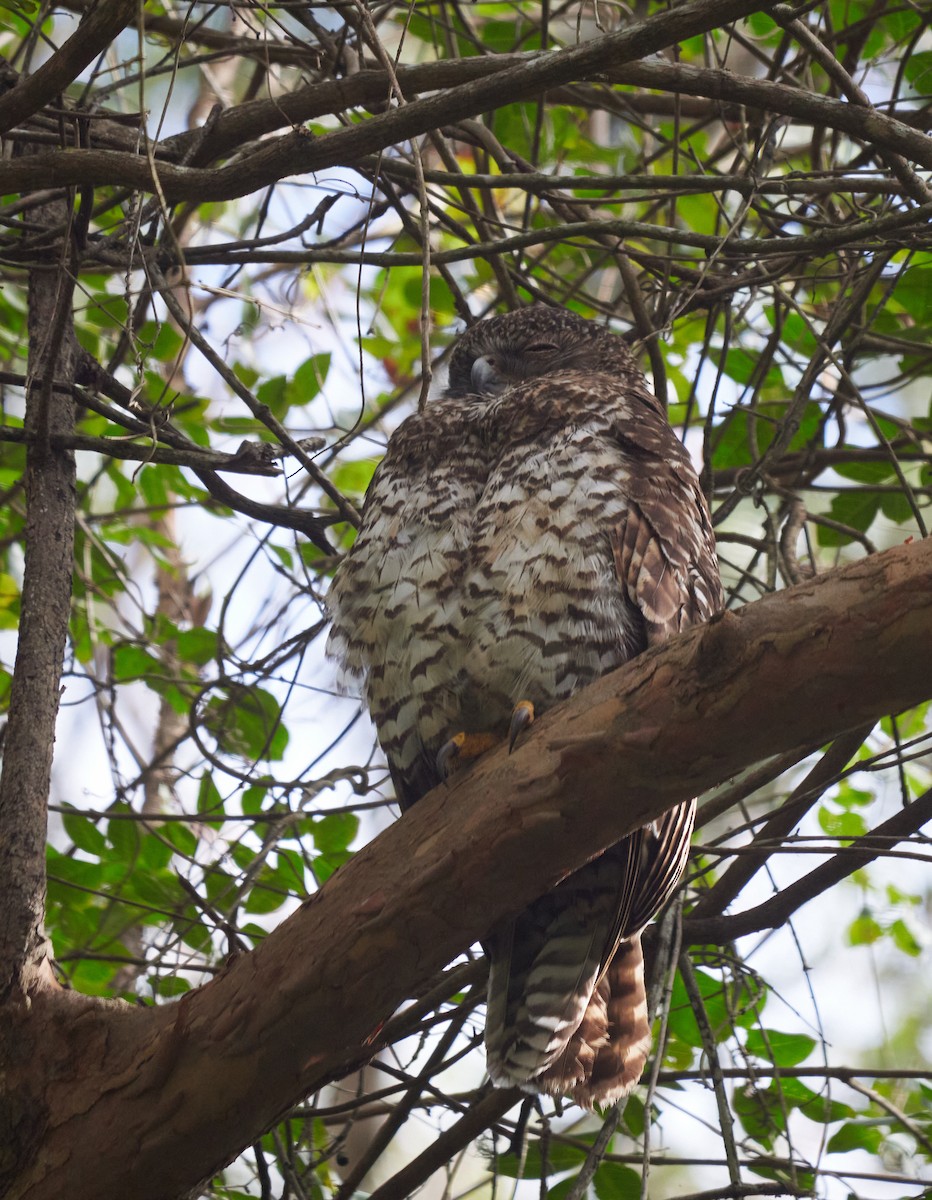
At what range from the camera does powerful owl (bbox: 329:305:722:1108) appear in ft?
8.11

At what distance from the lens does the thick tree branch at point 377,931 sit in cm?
175

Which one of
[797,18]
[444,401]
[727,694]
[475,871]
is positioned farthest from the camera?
[444,401]

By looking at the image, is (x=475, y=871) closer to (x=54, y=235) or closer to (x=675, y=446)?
(x=675, y=446)

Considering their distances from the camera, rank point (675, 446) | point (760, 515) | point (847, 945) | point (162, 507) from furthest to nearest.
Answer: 1. point (847, 945)
2. point (760, 515)
3. point (162, 507)
4. point (675, 446)

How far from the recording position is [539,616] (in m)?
2.47

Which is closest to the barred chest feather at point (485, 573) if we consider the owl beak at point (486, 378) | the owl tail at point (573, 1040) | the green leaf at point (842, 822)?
the owl beak at point (486, 378)

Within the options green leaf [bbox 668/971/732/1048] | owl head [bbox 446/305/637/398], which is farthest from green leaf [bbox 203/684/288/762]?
green leaf [bbox 668/971/732/1048]

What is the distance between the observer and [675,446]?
114 inches

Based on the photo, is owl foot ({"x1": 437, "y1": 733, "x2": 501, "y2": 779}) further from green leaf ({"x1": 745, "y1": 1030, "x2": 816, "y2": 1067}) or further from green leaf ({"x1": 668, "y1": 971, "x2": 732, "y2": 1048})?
green leaf ({"x1": 745, "y1": 1030, "x2": 816, "y2": 1067})

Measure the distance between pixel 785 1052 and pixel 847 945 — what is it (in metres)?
2.71

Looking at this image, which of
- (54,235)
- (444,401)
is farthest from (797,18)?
(54,235)

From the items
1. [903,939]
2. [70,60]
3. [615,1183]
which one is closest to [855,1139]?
[615,1183]

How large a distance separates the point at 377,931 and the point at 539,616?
79cm

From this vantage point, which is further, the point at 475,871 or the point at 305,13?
the point at 305,13
